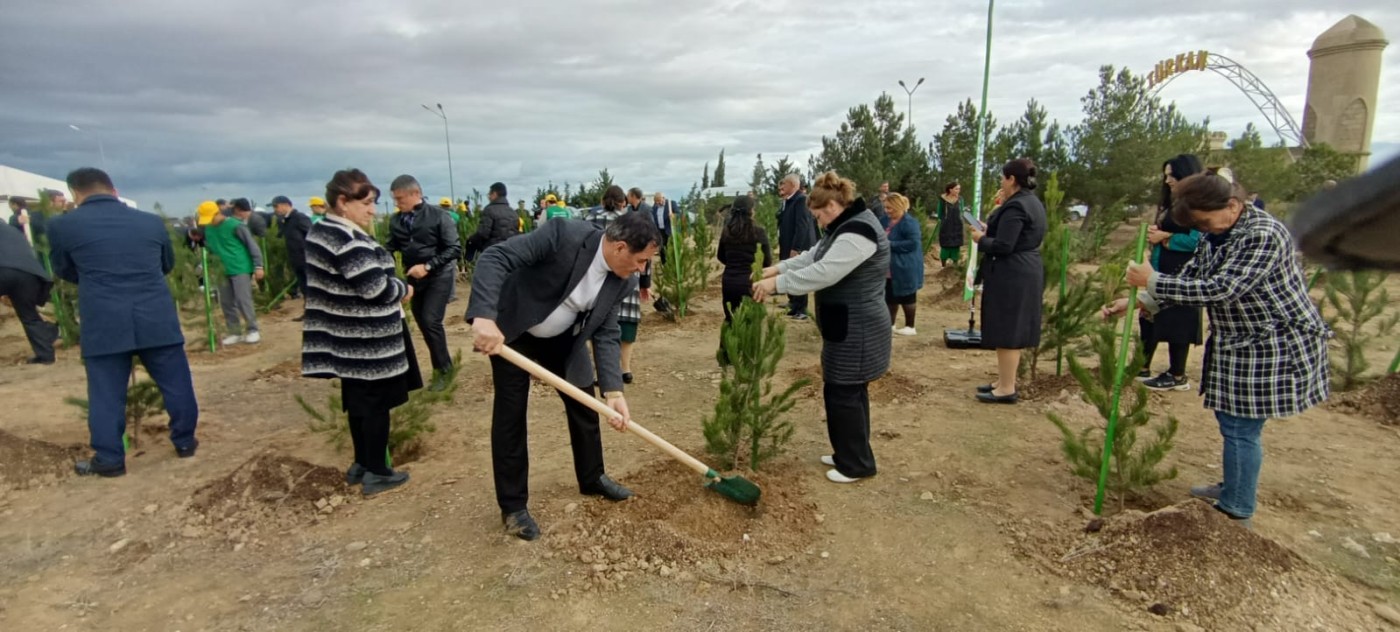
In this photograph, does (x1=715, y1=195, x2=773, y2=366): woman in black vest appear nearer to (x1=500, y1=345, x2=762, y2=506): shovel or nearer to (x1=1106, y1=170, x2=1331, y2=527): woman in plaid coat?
(x1=500, y1=345, x2=762, y2=506): shovel

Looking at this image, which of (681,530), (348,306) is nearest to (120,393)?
(348,306)

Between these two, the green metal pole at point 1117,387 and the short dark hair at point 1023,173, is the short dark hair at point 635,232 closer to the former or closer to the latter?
the green metal pole at point 1117,387

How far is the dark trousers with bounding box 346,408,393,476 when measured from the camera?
143 inches

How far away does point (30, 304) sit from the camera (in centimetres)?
657

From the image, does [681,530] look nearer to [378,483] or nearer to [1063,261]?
[378,483]

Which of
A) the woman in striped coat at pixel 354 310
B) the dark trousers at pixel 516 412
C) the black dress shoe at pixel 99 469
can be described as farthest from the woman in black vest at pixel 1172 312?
the black dress shoe at pixel 99 469

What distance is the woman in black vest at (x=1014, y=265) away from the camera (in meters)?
4.62

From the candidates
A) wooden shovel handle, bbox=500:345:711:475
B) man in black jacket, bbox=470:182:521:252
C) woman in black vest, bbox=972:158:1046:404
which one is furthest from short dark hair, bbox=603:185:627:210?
wooden shovel handle, bbox=500:345:711:475

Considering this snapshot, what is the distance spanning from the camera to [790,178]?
7.89 m

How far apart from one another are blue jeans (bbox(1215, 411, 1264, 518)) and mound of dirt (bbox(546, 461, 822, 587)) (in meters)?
1.83

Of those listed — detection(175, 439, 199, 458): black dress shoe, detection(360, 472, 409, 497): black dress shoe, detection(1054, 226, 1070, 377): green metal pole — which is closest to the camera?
detection(360, 472, 409, 497): black dress shoe

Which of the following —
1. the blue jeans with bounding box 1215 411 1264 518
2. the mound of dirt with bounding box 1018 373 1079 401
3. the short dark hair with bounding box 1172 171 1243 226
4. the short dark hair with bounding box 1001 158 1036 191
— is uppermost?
the short dark hair with bounding box 1001 158 1036 191

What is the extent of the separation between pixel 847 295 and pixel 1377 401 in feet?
13.8

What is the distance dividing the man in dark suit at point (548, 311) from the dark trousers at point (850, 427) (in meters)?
1.22
